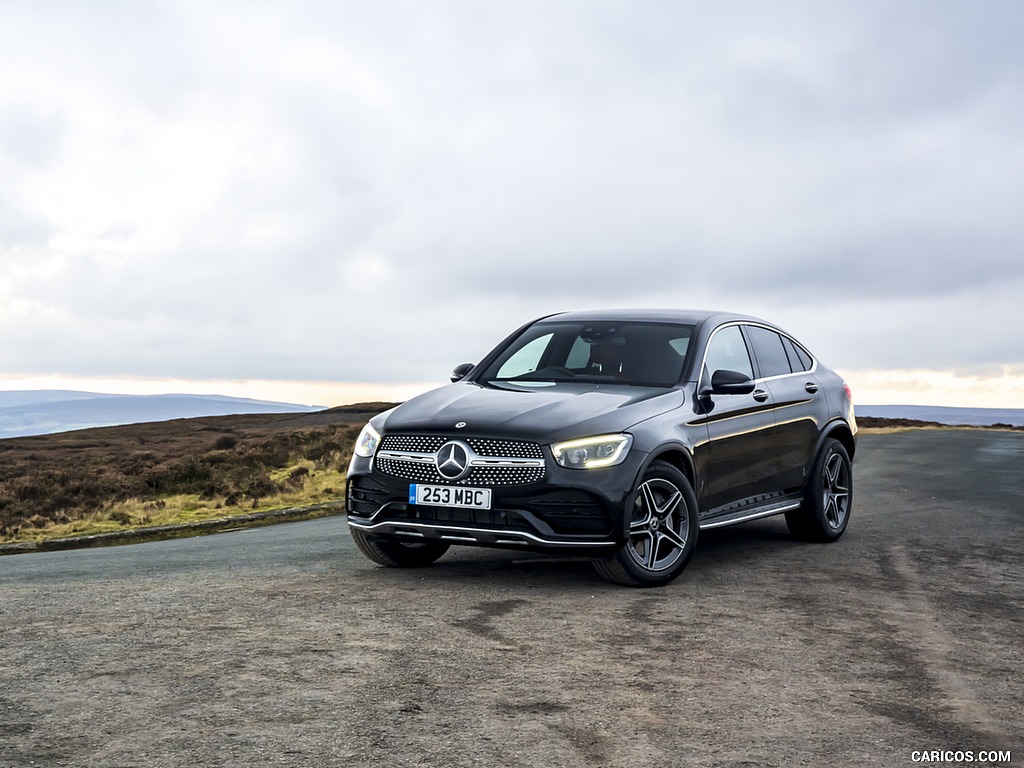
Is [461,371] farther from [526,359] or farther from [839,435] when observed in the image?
[839,435]

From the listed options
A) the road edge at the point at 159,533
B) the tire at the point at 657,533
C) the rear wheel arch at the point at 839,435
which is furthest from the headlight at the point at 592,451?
the road edge at the point at 159,533

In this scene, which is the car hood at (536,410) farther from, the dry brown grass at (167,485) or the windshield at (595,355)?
the dry brown grass at (167,485)

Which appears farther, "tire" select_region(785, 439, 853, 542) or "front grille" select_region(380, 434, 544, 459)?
"tire" select_region(785, 439, 853, 542)

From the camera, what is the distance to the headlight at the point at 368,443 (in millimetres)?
7848

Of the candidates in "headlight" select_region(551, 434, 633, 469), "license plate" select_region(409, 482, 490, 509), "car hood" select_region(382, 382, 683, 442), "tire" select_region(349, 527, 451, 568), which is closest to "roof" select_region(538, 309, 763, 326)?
"car hood" select_region(382, 382, 683, 442)

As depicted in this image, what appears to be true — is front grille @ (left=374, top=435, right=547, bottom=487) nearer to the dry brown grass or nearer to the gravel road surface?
the gravel road surface

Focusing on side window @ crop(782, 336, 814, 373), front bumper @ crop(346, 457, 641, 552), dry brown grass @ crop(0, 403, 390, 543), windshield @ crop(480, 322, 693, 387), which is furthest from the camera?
dry brown grass @ crop(0, 403, 390, 543)

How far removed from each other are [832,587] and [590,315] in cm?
296

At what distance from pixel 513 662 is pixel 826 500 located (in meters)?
5.50

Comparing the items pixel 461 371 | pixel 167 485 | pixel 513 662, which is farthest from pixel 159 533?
pixel 167 485

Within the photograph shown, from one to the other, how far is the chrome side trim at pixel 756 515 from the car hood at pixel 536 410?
3.06ft

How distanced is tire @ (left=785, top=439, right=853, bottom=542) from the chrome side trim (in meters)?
0.17

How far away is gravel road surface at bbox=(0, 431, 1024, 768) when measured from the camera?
4.19 m

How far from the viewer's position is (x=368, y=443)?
312 inches
